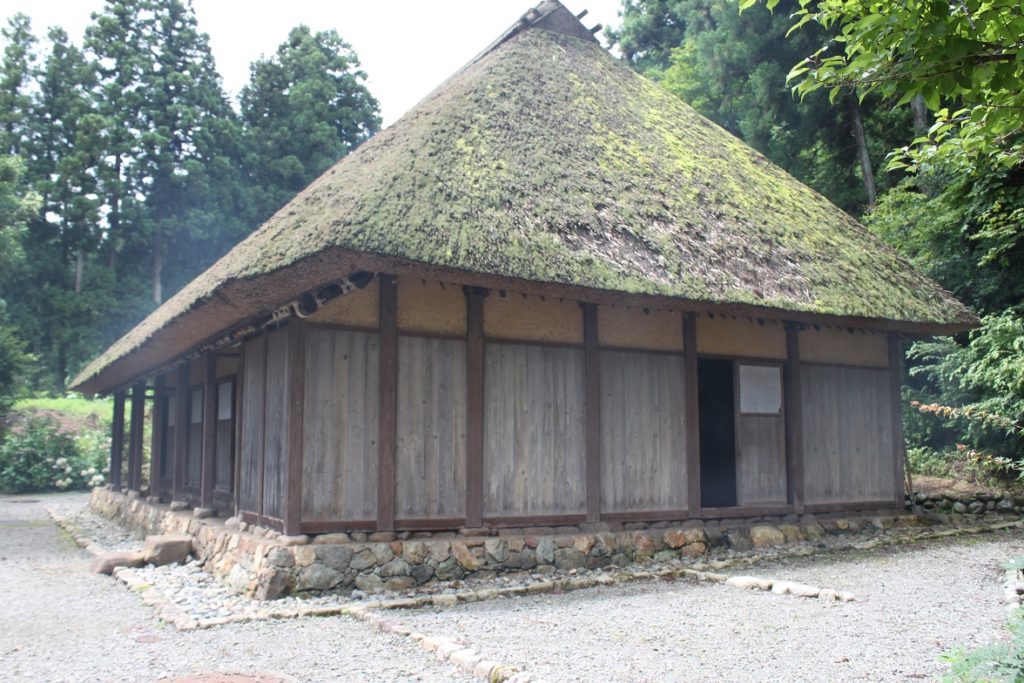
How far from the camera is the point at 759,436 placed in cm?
948

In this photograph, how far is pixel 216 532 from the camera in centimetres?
834

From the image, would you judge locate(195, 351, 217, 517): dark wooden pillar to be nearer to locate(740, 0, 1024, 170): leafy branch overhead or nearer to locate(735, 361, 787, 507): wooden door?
locate(735, 361, 787, 507): wooden door

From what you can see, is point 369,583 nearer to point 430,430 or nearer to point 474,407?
point 430,430

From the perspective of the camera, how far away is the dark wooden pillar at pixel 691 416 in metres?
8.80

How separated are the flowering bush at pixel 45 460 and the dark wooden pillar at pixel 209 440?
40.3 ft

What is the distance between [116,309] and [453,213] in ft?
87.8

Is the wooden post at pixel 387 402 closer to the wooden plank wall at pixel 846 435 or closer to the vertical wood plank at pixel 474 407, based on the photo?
the vertical wood plank at pixel 474 407

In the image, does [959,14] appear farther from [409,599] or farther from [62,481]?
[62,481]

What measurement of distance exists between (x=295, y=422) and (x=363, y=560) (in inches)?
50.9

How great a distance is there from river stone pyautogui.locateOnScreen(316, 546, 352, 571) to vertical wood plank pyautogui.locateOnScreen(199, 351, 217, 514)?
11.7 feet

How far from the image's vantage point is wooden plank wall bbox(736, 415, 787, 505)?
9.32m

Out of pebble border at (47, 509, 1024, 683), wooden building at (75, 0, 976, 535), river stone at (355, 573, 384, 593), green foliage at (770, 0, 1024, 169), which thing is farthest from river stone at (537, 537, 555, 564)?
green foliage at (770, 0, 1024, 169)

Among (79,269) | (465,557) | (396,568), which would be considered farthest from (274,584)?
(79,269)

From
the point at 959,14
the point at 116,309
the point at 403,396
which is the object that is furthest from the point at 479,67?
the point at 116,309
